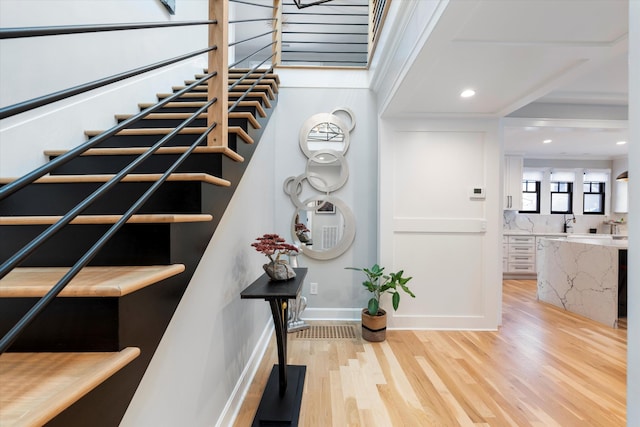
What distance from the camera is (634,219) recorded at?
0.67 m

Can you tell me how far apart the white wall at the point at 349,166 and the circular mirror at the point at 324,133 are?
84 mm

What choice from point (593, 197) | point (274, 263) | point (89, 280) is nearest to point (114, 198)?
point (89, 280)

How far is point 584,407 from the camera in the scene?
1949mm

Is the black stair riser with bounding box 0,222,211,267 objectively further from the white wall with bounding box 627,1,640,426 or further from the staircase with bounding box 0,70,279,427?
the white wall with bounding box 627,1,640,426

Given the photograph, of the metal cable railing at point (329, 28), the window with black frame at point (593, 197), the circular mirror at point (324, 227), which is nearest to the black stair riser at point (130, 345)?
the circular mirror at point (324, 227)

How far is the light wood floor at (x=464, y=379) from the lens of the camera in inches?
72.4

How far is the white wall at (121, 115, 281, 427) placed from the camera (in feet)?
3.49

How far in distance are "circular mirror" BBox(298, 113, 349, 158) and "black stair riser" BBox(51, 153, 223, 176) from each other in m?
2.08

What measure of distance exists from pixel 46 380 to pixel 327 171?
9.64 feet

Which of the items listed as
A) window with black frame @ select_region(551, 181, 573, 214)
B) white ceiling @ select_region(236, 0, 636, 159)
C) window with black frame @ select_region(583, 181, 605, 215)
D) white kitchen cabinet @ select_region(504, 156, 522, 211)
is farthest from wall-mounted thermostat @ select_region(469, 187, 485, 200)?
window with black frame @ select_region(583, 181, 605, 215)

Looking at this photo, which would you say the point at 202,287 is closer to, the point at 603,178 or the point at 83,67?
the point at 83,67

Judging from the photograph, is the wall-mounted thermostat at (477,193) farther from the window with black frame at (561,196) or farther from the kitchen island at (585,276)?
the window with black frame at (561,196)

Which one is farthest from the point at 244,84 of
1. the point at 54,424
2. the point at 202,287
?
the point at 54,424

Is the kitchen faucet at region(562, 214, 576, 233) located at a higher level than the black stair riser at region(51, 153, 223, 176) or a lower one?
lower
